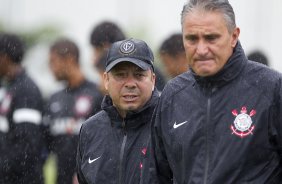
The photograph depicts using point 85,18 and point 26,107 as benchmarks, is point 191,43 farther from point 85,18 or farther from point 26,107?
point 85,18

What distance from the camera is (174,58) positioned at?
8125 mm

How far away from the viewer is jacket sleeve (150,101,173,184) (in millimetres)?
5441

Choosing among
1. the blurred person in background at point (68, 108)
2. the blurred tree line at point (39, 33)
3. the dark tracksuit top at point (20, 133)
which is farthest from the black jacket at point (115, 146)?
the blurred tree line at point (39, 33)

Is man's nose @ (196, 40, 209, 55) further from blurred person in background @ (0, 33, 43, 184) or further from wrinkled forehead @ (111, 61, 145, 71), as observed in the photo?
blurred person in background @ (0, 33, 43, 184)

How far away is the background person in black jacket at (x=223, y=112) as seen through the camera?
16.4ft

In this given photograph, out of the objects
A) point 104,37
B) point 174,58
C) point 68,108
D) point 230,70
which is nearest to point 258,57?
point 174,58

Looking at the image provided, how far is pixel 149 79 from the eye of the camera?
606cm

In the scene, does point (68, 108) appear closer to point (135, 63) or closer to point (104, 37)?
point (104, 37)

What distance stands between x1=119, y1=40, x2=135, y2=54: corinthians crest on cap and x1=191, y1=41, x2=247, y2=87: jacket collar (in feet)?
3.41

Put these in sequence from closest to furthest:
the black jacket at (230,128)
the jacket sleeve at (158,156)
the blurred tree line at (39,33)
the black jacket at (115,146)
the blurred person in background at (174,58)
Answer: the black jacket at (230,128) < the jacket sleeve at (158,156) < the black jacket at (115,146) < the blurred person in background at (174,58) < the blurred tree line at (39,33)

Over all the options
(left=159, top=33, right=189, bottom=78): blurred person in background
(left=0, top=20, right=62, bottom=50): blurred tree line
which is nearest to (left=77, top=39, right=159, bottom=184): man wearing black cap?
(left=159, top=33, right=189, bottom=78): blurred person in background

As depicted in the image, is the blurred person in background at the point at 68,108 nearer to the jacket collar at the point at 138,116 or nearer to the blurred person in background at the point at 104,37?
the blurred person in background at the point at 104,37

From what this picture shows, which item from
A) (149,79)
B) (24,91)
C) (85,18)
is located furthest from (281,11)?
(149,79)

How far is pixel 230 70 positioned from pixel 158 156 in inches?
28.8
